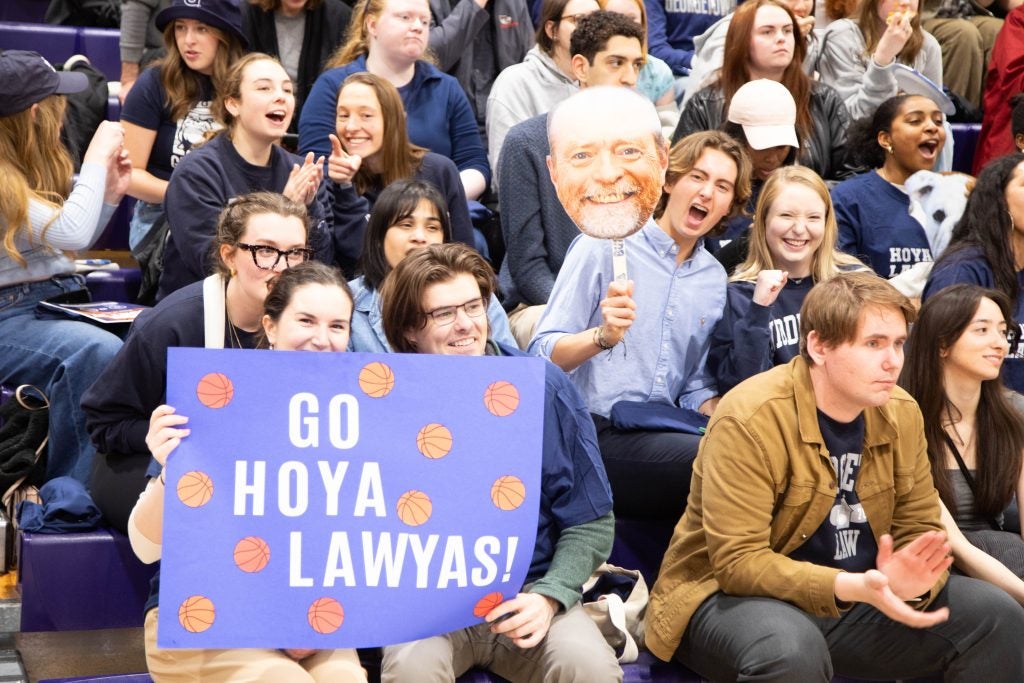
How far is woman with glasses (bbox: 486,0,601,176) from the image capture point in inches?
193

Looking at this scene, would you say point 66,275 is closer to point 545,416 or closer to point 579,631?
point 545,416

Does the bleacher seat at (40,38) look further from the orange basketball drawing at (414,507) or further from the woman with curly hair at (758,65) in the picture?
the orange basketball drawing at (414,507)

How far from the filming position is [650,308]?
12.3 ft

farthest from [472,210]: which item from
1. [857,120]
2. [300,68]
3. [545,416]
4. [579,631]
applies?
[579,631]

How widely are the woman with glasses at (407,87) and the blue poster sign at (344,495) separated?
2.10m

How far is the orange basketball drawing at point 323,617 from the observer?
256 cm

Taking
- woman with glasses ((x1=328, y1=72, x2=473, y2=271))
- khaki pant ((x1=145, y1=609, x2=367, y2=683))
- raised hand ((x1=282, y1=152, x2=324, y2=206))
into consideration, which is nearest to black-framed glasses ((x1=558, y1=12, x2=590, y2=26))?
woman with glasses ((x1=328, y1=72, x2=473, y2=271))

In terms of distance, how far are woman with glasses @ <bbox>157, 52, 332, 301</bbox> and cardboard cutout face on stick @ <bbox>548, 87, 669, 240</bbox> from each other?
1.06m

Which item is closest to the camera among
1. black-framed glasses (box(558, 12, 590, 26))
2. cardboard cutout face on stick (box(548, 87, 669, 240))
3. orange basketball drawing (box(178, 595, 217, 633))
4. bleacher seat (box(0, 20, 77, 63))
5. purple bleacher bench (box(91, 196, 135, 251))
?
orange basketball drawing (box(178, 595, 217, 633))

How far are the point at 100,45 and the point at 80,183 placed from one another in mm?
2066

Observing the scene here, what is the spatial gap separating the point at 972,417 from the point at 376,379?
1.70 m

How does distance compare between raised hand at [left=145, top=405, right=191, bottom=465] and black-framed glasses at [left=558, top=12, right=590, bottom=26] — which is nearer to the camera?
raised hand at [left=145, top=405, right=191, bottom=465]

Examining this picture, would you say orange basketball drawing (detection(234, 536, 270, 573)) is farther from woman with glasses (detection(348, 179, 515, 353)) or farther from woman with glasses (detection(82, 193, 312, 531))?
woman with glasses (detection(348, 179, 515, 353))

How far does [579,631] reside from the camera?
281cm
